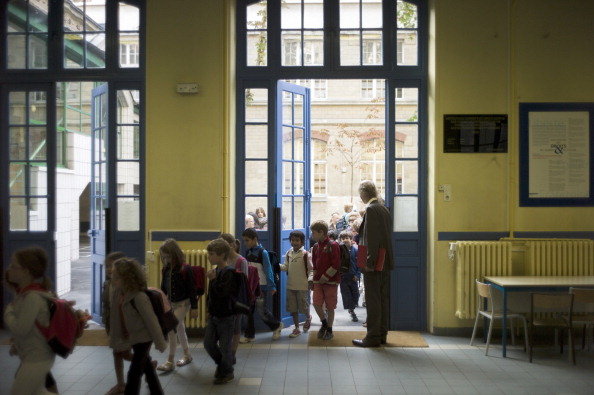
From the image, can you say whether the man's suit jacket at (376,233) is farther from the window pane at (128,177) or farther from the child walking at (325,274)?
the window pane at (128,177)

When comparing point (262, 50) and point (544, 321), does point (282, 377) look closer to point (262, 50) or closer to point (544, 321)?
point (544, 321)

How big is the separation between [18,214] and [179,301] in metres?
2.84

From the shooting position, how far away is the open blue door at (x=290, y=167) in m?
6.64

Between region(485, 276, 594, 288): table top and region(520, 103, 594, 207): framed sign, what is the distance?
32.8 inches

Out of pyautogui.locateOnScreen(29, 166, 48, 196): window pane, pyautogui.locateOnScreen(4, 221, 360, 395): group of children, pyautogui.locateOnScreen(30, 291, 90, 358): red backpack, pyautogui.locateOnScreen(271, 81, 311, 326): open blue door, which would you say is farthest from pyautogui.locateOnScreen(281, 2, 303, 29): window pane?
pyautogui.locateOnScreen(30, 291, 90, 358): red backpack

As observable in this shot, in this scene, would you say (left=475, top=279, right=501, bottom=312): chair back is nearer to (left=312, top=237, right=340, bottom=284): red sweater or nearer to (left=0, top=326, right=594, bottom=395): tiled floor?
(left=0, top=326, right=594, bottom=395): tiled floor

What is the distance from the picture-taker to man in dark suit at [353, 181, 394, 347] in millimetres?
5902

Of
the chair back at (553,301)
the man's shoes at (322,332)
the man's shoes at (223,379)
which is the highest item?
the chair back at (553,301)

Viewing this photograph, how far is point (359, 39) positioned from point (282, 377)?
12.3 ft

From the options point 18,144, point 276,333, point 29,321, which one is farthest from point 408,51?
point 29,321

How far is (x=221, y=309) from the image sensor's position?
466 cm

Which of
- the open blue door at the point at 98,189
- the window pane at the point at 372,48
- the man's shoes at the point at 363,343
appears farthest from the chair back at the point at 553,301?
the open blue door at the point at 98,189

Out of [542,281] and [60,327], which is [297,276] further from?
[60,327]

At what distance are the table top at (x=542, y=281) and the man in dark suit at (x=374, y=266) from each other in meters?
1.07
